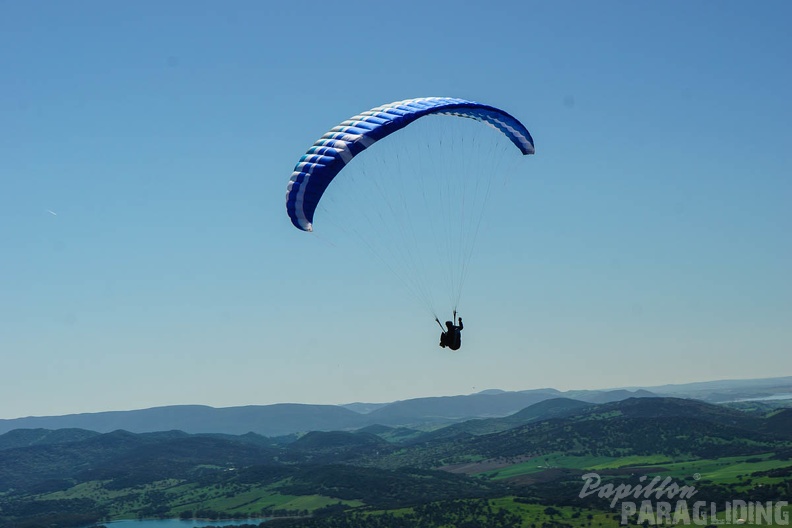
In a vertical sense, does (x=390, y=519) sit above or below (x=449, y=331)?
below

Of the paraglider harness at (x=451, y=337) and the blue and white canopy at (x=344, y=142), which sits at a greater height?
the blue and white canopy at (x=344, y=142)

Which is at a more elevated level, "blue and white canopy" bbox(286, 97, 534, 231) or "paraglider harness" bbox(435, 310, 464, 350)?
"blue and white canopy" bbox(286, 97, 534, 231)

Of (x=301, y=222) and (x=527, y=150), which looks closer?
(x=301, y=222)

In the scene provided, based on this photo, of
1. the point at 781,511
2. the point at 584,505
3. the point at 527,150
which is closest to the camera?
the point at 527,150

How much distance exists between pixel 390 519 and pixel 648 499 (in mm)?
64699

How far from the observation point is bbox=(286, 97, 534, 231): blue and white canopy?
43656 mm

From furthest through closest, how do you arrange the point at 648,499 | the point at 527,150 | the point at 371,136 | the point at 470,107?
the point at 648,499 → the point at 527,150 → the point at 470,107 → the point at 371,136

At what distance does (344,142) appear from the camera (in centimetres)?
4375

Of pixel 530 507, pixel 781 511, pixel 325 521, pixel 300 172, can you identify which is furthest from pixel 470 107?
pixel 325 521

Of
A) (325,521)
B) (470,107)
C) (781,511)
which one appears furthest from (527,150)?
(325,521)

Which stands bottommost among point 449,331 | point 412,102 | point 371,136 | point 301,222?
point 449,331

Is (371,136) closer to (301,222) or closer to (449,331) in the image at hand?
(301,222)

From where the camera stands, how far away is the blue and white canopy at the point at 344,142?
43.7 m

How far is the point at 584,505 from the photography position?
600ft
